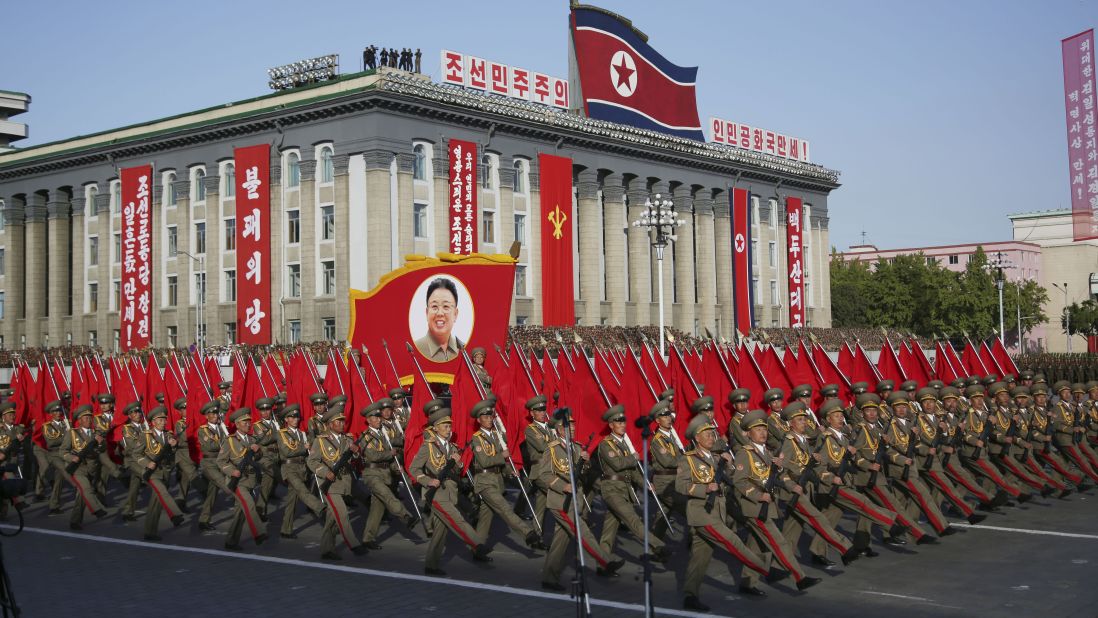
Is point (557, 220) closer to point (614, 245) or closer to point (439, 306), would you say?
point (614, 245)

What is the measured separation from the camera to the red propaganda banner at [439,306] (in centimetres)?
2859

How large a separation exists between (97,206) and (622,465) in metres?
54.8

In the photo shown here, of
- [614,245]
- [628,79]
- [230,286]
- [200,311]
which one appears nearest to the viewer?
[200,311]

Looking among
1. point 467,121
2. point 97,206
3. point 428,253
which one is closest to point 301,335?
point 428,253

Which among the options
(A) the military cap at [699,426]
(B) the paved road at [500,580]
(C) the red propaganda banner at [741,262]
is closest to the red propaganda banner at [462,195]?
(C) the red propaganda banner at [741,262]

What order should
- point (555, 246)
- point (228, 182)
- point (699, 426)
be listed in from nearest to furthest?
point (699, 426) → point (228, 182) → point (555, 246)

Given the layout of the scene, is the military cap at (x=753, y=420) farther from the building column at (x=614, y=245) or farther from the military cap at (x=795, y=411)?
the building column at (x=614, y=245)

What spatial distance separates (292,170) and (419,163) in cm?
609

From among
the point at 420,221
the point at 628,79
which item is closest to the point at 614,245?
the point at 628,79

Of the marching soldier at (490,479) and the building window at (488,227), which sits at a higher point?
the building window at (488,227)

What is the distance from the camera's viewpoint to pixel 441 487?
1444 centimetres

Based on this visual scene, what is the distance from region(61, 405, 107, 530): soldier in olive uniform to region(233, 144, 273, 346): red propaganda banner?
3290 cm

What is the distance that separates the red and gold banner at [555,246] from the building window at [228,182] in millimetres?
14771

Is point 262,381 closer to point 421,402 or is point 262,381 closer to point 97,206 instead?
point 421,402
